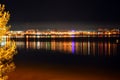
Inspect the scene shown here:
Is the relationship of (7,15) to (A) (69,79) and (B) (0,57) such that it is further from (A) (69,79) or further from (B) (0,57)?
(A) (69,79)

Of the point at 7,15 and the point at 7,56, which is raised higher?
the point at 7,15

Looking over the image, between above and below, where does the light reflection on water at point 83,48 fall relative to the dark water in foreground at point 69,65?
above

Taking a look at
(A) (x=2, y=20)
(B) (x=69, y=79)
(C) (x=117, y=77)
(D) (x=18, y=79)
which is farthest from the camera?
(C) (x=117, y=77)

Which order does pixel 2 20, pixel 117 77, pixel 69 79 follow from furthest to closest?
pixel 117 77 < pixel 69 79 < pixel 2 20

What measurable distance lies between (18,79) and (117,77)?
10904 mm

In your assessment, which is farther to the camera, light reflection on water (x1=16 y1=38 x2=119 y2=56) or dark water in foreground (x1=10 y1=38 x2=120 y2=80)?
light reflection on water (x1=16 y1=38 x2=119 y2=56)

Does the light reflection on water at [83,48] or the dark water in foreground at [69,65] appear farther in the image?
the light reflection on water at [83,48]

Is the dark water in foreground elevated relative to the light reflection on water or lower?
lower

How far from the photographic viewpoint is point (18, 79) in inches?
966

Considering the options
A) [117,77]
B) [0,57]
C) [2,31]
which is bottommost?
[117,77]

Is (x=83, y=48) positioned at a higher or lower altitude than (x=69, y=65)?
higher

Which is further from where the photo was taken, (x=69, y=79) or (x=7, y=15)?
(x=69, y=79)

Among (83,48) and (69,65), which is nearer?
(69,65)

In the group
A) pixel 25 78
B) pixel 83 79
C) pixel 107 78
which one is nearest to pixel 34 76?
pixel 25 78
